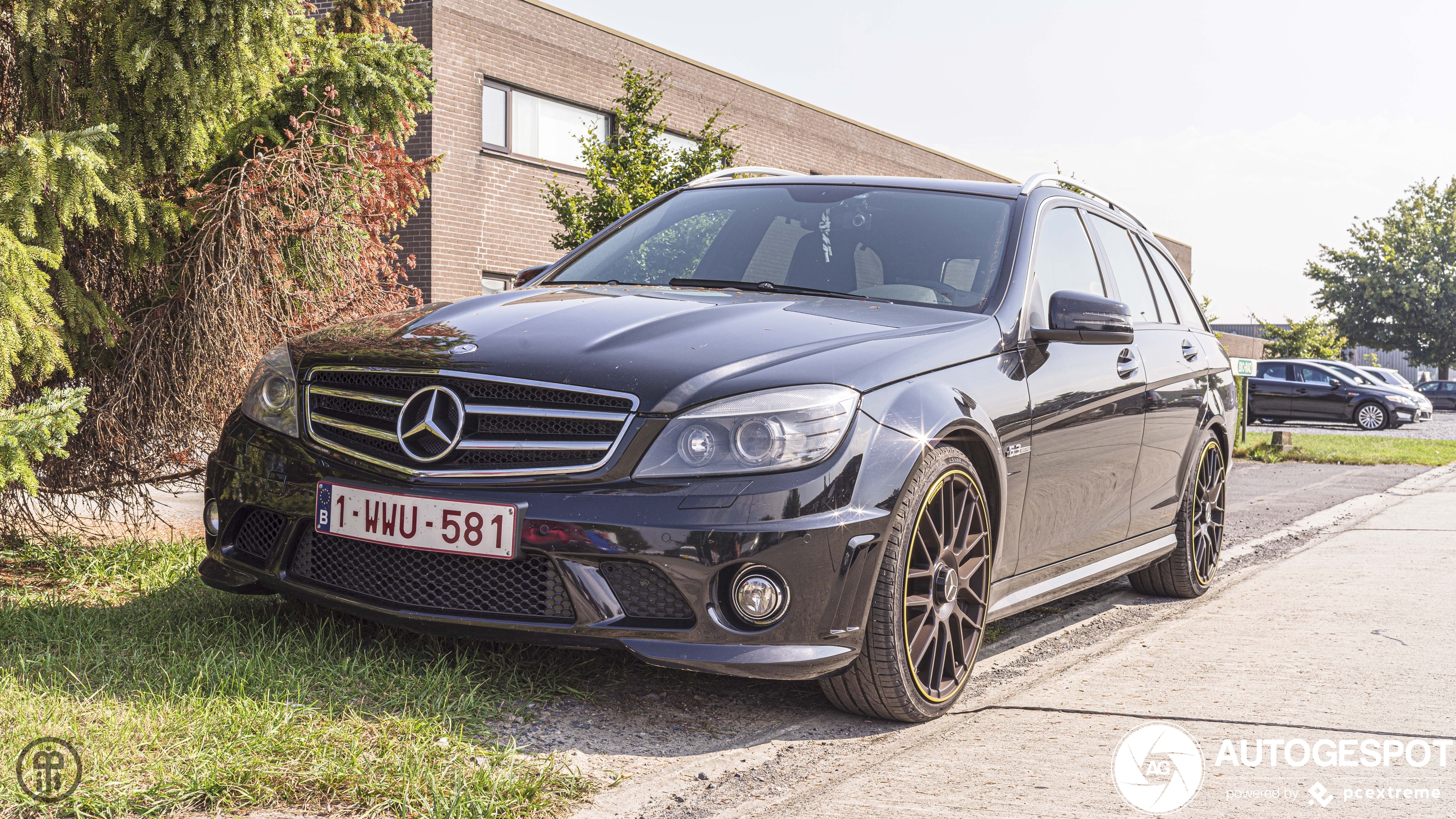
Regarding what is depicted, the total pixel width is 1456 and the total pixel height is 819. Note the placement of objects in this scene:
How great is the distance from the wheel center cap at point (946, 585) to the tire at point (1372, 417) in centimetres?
2919

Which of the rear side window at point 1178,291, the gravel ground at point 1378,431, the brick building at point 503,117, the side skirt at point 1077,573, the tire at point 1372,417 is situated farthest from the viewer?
the tire at point 1372,417

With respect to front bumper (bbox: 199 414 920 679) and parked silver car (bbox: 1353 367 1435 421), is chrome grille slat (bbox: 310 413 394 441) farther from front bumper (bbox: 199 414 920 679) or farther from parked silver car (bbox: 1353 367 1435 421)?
parked silver car (bbox: 1353 367 1435 421)

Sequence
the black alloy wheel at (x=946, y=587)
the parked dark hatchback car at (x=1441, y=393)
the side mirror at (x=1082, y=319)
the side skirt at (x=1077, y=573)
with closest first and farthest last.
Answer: the black alloy wheel at (x=946, y=587) → the side skirt at (x=1077, y=573) → the side mirror at (x=1082, y=319) → the parked dark hatchback car at (x=1441, y=393)

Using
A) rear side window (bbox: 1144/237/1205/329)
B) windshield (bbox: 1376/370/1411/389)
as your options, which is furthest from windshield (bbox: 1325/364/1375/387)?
rear side window (bbox: 1144/237/1205/329)

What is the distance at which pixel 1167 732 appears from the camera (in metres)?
3.68

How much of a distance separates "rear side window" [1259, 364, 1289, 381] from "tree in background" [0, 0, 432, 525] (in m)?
27.6

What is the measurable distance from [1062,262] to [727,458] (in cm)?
218

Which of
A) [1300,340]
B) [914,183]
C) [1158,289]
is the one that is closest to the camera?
[914,183]

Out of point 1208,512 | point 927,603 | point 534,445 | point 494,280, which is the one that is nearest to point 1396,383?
point 494,280

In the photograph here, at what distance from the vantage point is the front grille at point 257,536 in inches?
145

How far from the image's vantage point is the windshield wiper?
4.30 metres

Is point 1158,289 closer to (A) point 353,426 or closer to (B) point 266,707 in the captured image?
(A) point 353,426

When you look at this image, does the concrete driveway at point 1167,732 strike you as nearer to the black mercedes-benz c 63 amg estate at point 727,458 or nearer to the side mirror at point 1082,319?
the black mercedes-benz c 63 amg estate at point 727,458

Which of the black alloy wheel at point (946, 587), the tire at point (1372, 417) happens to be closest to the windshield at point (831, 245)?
the black alloy wheel at point (946, 587)
